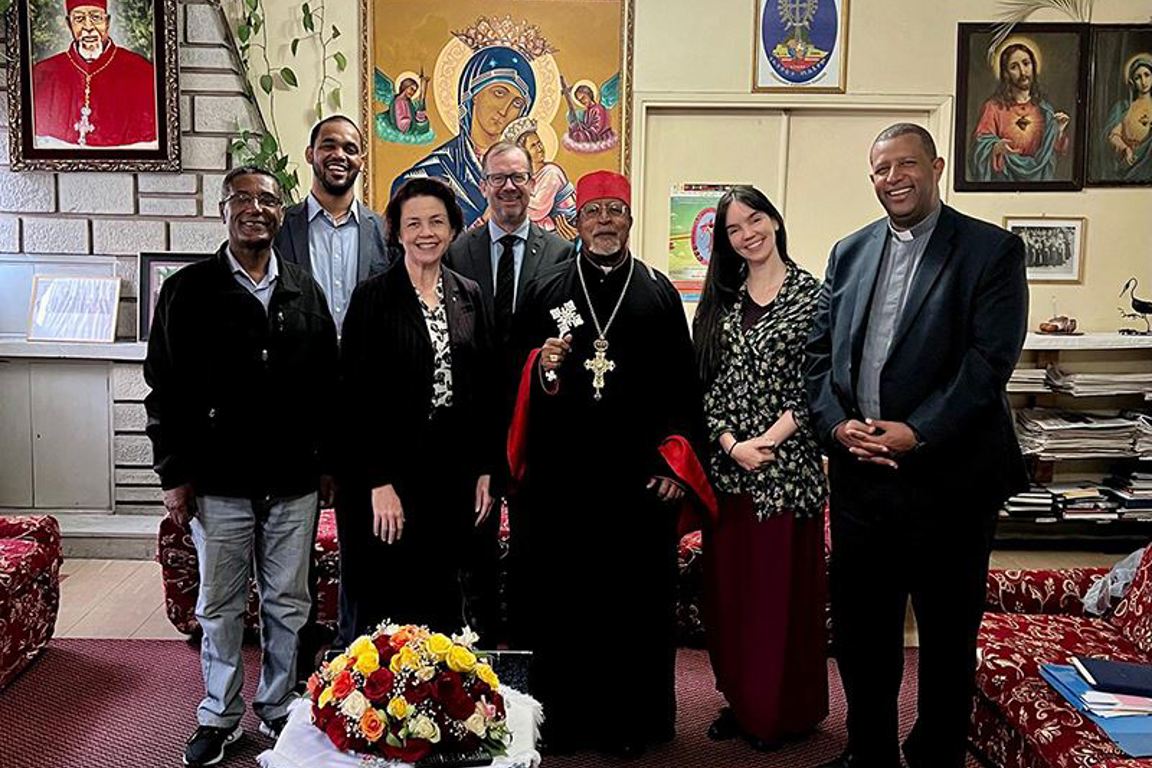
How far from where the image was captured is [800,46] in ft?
16.6

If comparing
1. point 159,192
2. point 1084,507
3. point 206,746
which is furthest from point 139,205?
point 1084,507

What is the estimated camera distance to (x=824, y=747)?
9.89 ft

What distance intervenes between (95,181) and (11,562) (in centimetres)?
205

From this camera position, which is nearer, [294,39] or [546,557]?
[546,557]

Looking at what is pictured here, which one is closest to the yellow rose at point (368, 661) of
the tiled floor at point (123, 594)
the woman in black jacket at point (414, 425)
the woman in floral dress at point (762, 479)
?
the woman in black jacket at point (414, 425)

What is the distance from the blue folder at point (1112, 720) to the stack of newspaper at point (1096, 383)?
267 centimetres

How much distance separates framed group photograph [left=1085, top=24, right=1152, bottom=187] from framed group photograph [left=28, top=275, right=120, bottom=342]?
14.9 ft

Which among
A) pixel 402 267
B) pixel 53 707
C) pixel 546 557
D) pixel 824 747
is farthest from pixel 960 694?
pixel 53 707

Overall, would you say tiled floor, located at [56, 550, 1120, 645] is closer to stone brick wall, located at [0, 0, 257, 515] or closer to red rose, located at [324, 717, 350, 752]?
stone brick wall, located at [0, 0, 257, 515]

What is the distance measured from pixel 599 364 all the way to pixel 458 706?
109cm

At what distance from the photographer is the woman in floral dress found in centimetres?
288

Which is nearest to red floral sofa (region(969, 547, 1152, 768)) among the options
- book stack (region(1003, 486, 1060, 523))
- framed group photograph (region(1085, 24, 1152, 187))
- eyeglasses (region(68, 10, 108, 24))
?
book stack (region(1003, 486, 1060, 523))

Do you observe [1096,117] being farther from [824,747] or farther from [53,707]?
[53,707]

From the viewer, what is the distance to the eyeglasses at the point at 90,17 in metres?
4.61
